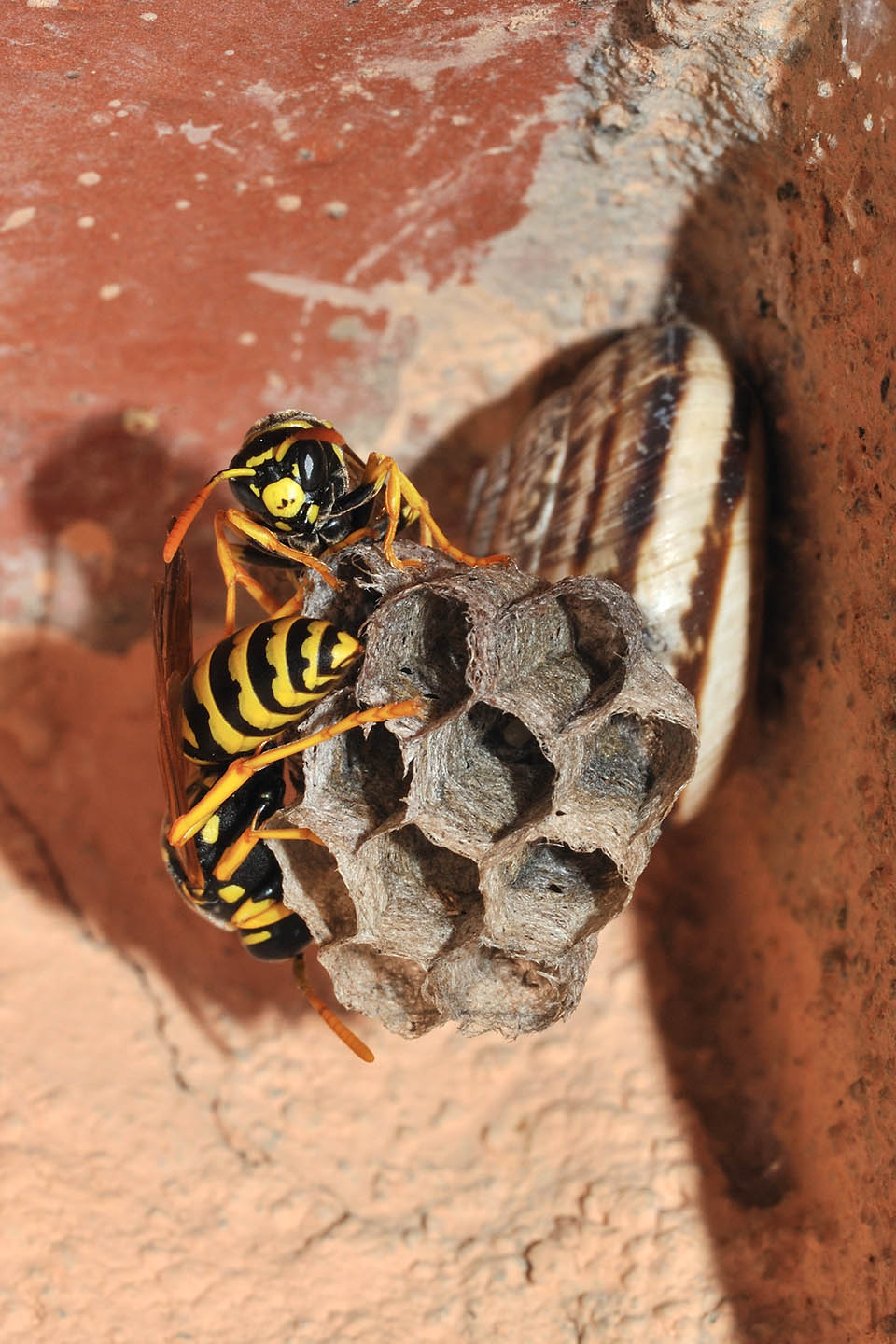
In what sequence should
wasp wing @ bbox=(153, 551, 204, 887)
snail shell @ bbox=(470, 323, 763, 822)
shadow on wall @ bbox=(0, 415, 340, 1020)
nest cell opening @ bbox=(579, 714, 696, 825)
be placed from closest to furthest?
nest cell opening @ bbox=(579, 714, 696, 825), wasp wing @ bbox=(153, 551, 204, 887), snail shell @ bbox=(470, 323, 763, 822), shadow on wall @ bbox=(0, 415, 340, 1020)

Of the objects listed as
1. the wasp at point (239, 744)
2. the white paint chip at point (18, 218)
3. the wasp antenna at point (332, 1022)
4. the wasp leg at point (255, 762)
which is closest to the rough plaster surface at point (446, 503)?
the white paint chip at point (18, 218)

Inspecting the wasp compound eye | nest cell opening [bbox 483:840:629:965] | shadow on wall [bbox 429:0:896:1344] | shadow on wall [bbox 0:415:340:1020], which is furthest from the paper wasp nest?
shadow on wall [bbox 0:415:340:1020]

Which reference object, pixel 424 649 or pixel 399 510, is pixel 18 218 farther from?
pixel 424 649

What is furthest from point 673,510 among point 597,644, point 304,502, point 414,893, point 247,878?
point 247,878

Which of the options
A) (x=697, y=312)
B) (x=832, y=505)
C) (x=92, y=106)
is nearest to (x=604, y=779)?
(x=832, y=505)

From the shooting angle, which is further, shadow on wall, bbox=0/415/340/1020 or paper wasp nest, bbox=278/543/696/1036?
shadow on wall, bbox=0/415/340/1020

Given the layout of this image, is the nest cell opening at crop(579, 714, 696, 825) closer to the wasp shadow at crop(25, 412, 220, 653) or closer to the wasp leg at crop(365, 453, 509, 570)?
the wasp leg at crop(365, 453, 509, 570)

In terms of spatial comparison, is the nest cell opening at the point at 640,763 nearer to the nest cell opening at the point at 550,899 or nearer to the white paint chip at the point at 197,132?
the nest cell opening at the point at 550,899
